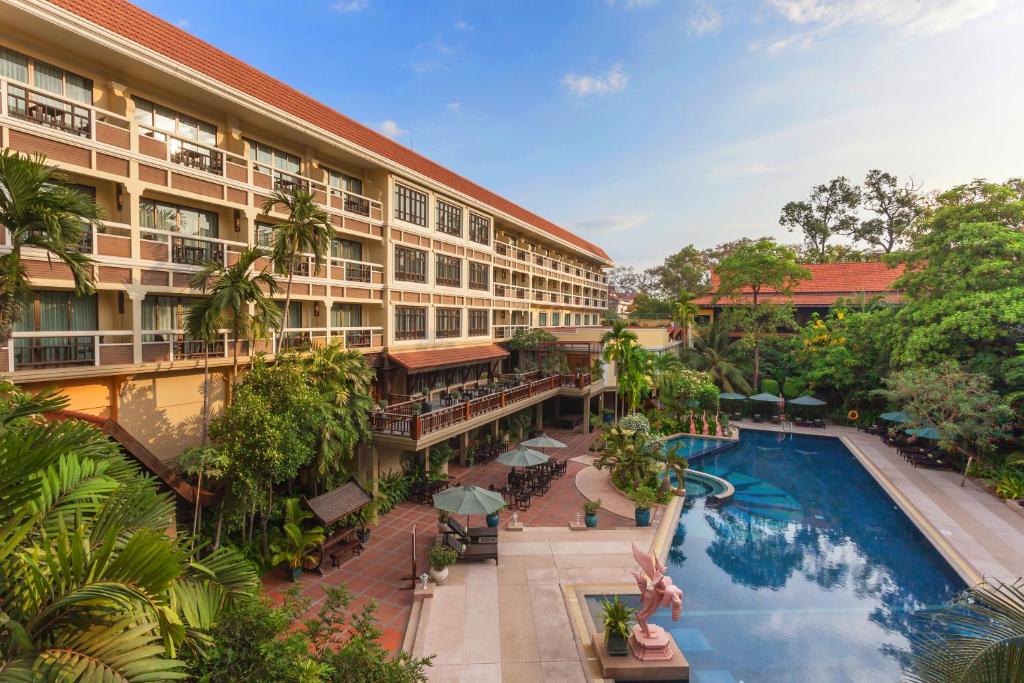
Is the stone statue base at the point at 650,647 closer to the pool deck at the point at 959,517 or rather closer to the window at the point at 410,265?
the pool deck at the point at 959,517

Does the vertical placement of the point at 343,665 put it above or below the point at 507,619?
above

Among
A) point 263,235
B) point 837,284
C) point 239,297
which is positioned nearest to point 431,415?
point 239,297

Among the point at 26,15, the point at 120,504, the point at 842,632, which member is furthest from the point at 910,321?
the point at 26,15

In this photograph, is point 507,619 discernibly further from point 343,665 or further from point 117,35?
point 117,35

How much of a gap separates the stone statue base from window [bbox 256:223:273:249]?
15850mm

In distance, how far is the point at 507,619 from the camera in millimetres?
12094

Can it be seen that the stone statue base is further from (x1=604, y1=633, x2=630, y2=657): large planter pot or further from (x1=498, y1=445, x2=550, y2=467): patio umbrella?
(x1=498, y1=445, x2=550, y2=467): patio umbrella

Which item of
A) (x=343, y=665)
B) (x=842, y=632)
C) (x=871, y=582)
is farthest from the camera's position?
(x=871, y=582)

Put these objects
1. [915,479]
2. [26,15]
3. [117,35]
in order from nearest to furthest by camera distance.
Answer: [26,15]
[117,35]
[915,479]

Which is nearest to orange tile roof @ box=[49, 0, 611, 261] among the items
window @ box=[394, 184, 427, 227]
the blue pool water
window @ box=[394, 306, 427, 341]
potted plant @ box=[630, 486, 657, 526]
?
window @ box=[394, 184, 427, 227]

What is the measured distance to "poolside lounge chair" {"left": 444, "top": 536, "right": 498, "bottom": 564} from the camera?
14.8m

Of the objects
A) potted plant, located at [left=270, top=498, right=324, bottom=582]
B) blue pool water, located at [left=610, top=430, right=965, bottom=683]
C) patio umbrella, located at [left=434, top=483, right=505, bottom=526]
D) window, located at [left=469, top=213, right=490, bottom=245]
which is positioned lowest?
blue pool water, located at [left=610, top=430, right=965, bottom=683]

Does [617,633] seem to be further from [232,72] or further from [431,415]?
[232,72]

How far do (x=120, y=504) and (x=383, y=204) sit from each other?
1780 centimetres
